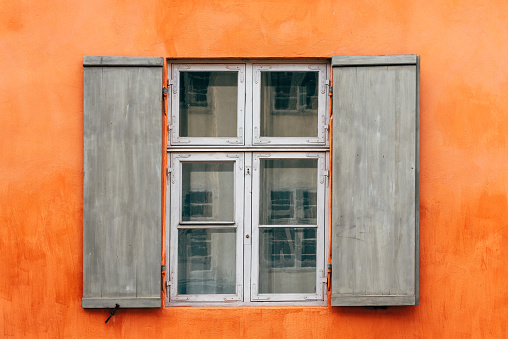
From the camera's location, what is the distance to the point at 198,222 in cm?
328

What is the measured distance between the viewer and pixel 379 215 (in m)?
3.16

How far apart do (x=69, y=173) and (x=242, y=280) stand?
1.27 meters

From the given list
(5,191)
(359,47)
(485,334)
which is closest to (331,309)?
(485,334)

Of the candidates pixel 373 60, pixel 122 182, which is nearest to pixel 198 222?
pixel 122 182

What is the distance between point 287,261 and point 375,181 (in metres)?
0.75

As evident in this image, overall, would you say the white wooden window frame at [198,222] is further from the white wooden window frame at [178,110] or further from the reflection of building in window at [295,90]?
the reflection of building in window at [295,90]

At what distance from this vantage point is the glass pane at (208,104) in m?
Answer: 3.32

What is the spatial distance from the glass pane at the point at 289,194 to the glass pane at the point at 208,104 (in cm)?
37

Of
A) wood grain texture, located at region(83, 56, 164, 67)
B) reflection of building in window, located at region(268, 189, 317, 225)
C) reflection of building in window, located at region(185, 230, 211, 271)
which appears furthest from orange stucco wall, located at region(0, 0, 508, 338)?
reflection of building in window, located at region(268, 189, 317, 225)

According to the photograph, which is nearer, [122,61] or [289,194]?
[122,61]

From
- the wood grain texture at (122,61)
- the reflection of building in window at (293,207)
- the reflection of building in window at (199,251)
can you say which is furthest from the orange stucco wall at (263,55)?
the reflection of building in window at (293,207)

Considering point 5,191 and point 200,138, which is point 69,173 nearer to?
point 5,191

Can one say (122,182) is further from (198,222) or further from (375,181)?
(375,181)

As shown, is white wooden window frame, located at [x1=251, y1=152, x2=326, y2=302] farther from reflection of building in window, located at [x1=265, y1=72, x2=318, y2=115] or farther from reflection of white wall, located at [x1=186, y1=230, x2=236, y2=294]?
reflection of building in window, located at [x1=265, y1=72, x2=318, y2=115]
